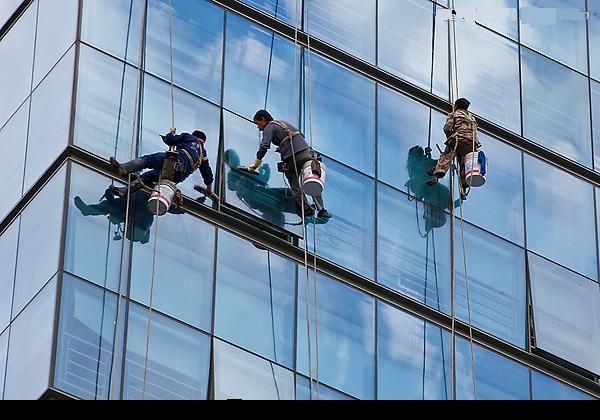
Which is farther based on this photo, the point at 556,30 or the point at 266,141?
the point at 556,30

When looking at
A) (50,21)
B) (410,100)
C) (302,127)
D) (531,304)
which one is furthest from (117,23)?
(531,304)

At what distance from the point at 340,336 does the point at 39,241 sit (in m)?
4.61

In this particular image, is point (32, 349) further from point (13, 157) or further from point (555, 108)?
point (555, 108)

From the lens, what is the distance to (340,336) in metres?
32.6

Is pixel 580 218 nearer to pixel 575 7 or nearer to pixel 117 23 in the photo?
pixel 575 7

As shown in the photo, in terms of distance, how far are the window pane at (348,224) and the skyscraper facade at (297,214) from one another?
0.04 metres

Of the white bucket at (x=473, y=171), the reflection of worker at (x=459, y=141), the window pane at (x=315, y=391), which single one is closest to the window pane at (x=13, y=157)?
the window pane at (x=315, y=391)

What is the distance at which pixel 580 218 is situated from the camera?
37.6 m

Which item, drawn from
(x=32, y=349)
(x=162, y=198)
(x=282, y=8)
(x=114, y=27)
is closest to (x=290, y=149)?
(x=162, y=198)

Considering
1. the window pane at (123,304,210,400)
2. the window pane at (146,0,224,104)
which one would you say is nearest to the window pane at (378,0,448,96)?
the window pane at (146,0,224,104)

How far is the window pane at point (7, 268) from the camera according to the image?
1228 inches

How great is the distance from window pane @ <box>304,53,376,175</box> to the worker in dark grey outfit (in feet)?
3.38

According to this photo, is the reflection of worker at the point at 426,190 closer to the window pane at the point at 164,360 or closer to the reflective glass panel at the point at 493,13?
the reflective glass panel at the point at 493,13

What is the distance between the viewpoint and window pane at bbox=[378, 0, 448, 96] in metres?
37.1
